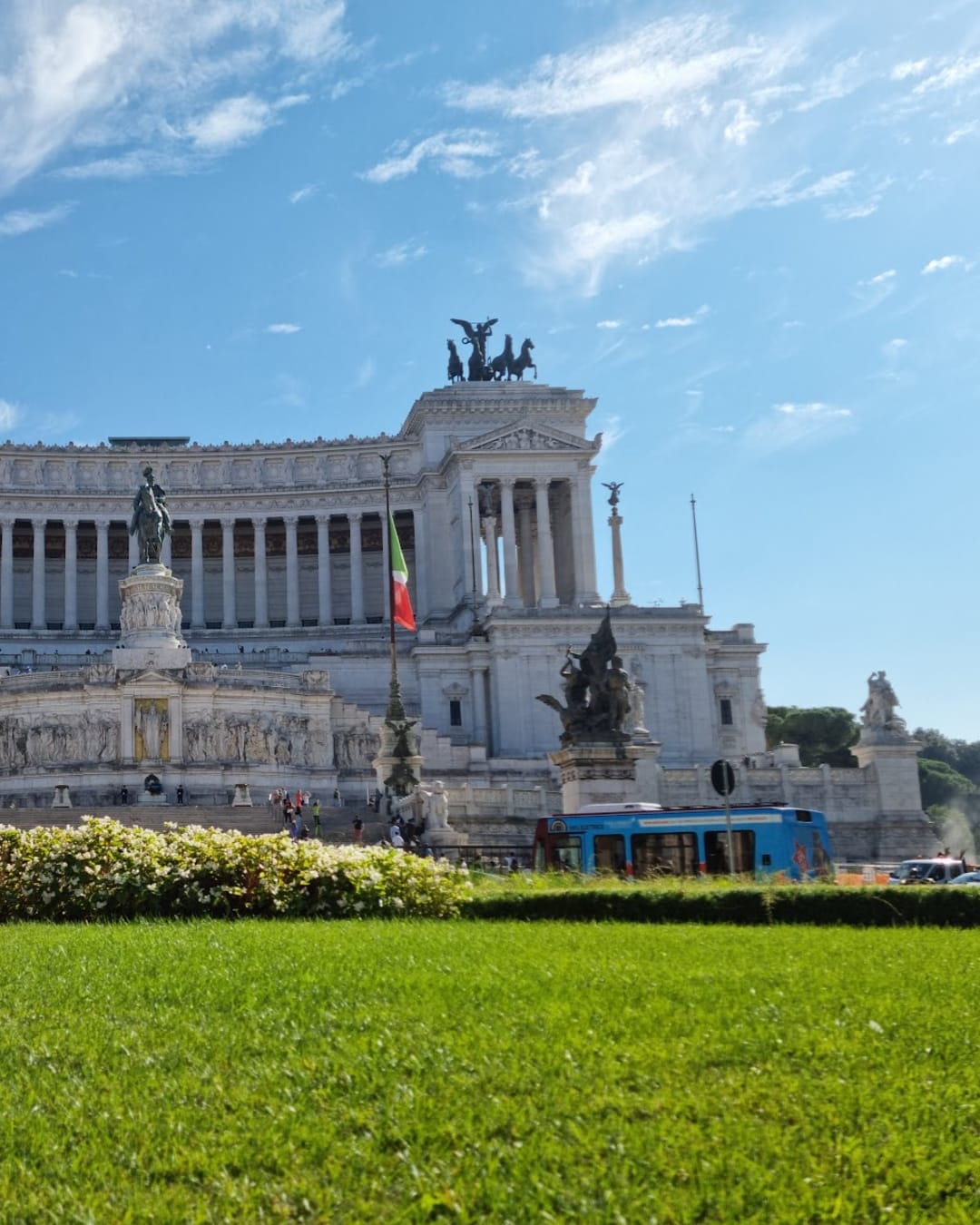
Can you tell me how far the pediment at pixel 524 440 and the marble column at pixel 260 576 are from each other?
57.8 ft

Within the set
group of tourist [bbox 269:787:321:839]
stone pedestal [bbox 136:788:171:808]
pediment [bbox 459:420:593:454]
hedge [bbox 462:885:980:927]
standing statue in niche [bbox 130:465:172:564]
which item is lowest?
hedge [bbox 462:885:980:927]

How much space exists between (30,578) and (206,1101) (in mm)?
96798

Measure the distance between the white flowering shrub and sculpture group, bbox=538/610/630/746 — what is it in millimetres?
17222

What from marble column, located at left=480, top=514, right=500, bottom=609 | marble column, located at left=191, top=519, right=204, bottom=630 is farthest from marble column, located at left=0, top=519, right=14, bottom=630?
marble column, located at left=480, top=514, right=500, bottom=609

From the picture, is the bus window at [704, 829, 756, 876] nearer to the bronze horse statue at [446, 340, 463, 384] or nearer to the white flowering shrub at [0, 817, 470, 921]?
the white flowering shrub at [0, 817, 470, 921]

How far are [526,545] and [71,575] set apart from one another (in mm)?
33129

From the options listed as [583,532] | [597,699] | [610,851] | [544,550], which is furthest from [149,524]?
[610,851]

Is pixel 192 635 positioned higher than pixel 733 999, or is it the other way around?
pixel 192 635

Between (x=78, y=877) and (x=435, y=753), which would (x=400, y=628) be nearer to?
(x=435, y=753)

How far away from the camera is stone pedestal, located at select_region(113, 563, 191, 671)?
219ft

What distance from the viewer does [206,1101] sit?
8531mm

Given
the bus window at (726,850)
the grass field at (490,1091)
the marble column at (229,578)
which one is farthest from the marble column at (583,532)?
the grass field at (490,1091)

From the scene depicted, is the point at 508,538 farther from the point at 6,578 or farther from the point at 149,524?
the point at 6,578

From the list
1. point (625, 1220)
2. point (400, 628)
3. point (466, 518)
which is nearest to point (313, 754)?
point (400, 628)
